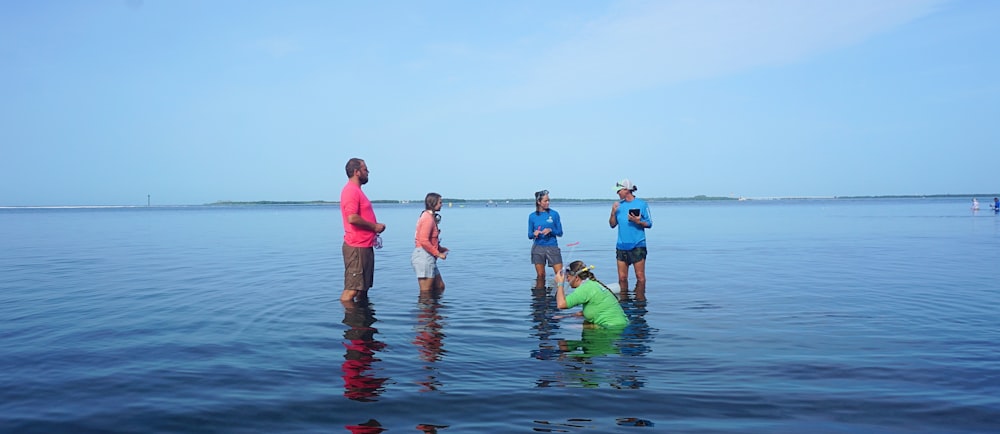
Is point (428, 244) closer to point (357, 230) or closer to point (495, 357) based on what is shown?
point (357, 230)

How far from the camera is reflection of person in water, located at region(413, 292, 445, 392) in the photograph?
6.61 m

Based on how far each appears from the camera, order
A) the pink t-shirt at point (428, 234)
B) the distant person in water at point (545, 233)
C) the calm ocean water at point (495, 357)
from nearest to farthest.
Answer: the calm ocean water at point (495, 357)
the pink t-shirt at point (428, 234)
the distant person in water at point (545, 233)

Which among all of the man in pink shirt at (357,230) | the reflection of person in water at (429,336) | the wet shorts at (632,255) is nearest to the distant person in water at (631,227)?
the wet shorts at (632,255)

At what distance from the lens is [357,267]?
31.8 feet

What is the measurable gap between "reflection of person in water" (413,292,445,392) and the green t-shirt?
6.27 ft

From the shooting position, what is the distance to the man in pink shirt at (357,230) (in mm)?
9234

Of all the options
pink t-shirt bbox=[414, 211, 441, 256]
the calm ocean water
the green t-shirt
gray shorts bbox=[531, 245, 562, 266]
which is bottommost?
the calm ocean water

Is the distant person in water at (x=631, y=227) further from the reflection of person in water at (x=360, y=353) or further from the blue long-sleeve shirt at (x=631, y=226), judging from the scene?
the reflection of person in water at (x=360, y=353)

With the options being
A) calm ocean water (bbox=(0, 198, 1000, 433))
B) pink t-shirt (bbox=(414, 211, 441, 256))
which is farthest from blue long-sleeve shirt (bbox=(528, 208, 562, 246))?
pink t-shirt (bbox=(414, 211, 441, 256))

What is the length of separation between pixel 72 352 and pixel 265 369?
2.75 m

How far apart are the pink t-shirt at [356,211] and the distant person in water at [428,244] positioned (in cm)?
145

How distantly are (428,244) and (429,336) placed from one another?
104 inches

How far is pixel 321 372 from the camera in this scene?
6879 mm

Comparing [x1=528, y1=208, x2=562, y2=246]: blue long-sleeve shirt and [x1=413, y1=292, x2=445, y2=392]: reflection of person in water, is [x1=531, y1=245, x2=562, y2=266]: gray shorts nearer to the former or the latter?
[x1=528, y1=208, x2=562, y2=246]: blue long-sleeve shirt
